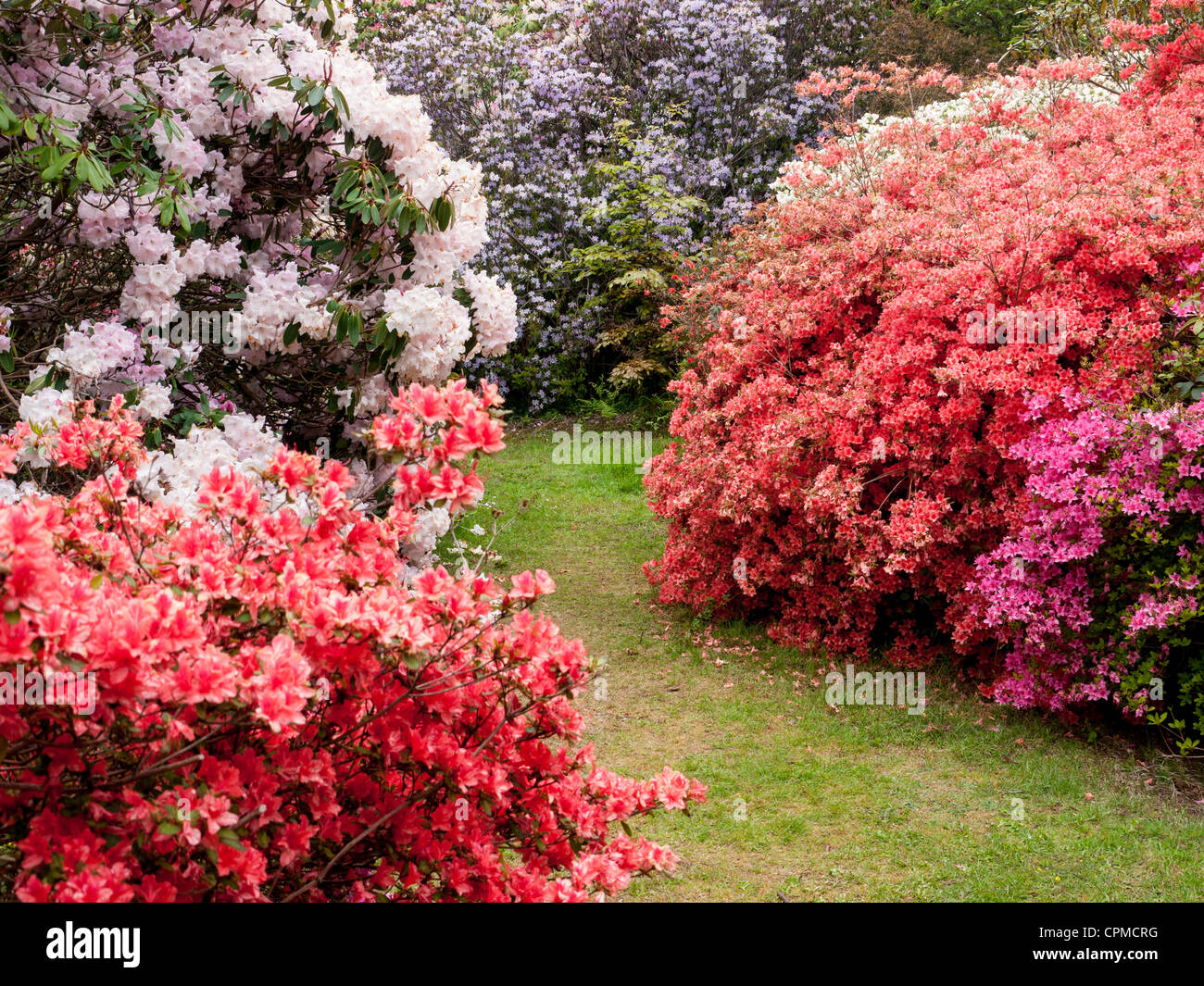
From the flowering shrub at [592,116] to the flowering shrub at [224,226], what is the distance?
747cm

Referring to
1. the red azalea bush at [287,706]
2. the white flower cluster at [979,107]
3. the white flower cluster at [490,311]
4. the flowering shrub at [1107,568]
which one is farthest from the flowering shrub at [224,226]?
Result: the white flower cluster at [979,107]

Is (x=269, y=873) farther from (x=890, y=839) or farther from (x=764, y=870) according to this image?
(x=890, y=839)

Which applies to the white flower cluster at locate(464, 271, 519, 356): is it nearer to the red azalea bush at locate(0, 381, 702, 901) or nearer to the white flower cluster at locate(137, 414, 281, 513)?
the white flower cluster at locate(137, 414, 281, 513)

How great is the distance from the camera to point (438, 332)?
13.0 ft

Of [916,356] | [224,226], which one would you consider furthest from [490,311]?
[916,356]

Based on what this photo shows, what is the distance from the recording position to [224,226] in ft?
14.1

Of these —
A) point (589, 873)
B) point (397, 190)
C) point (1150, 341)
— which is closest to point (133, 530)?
point (589, 873)

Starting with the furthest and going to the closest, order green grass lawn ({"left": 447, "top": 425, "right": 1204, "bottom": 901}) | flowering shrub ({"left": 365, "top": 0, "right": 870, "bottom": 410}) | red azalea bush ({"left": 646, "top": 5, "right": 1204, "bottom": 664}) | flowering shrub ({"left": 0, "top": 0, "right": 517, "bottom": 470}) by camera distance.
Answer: flowering shrub ({"left": 365, "top": 0, "right": 870, "bottom": 410})
red azalea bush ({"left": 646, "top": 5, "right": 1204, "bottom": 664})
green grass lawn ({"left": 447, "top": 425, "right": 1204, "bottom": 901})
flowering shrub ({"left": 0, "top": 0, "right": 517, "bottom": 470})

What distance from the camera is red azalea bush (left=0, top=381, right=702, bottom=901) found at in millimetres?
1713

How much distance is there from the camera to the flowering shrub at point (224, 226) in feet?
12.1

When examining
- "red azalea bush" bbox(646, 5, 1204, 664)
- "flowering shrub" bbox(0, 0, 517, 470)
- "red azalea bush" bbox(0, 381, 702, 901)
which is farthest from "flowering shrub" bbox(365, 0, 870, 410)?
"red azalea bush" bbox(0, 381, 702, 901)

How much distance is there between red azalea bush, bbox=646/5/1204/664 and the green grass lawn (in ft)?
1.53

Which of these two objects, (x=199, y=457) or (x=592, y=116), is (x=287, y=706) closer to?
(x=199, y=457)

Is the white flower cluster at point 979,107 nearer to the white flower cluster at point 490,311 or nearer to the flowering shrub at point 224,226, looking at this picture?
the white flower cluster at point 490,311
